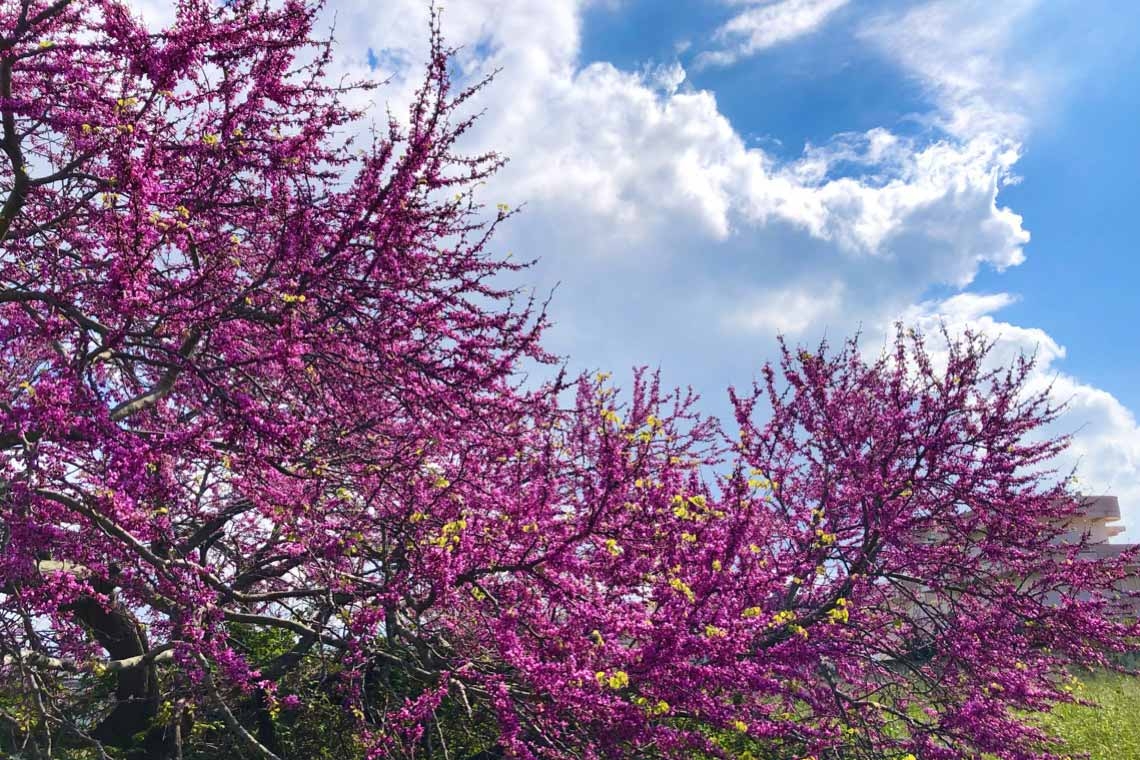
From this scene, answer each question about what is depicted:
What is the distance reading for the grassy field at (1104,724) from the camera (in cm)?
1584

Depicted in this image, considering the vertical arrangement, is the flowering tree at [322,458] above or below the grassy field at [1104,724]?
above

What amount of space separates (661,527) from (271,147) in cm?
464

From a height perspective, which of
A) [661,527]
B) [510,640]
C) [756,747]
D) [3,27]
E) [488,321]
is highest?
[3,27]

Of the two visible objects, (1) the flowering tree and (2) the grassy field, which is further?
(2) the grassy field

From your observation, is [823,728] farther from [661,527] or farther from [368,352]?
[368,352]

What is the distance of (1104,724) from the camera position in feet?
60.6

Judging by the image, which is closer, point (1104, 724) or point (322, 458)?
point (322, 458)

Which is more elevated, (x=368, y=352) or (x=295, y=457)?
(x=368, y=352)

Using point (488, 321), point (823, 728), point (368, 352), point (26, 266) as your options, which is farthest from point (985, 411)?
point (26, 266)

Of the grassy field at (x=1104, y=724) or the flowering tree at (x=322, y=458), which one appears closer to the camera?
the flowering tree at (x=322, y=458)

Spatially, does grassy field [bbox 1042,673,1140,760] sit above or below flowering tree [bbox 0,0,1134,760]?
below

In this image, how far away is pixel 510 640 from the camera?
6691mm

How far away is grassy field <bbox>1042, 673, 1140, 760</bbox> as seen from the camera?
52.0 feet

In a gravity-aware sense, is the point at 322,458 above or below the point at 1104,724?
above
